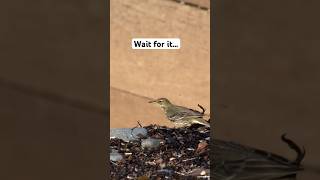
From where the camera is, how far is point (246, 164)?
6.73 ft

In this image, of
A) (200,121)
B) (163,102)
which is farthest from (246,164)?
(163,102)

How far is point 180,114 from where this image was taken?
206cm

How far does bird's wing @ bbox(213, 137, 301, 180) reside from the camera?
2.04 meters

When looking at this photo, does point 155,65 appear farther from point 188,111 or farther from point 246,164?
point 246,164

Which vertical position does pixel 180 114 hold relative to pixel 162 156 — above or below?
above

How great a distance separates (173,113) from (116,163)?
0.20 metres

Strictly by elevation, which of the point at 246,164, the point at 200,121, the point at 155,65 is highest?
the point at 155,65

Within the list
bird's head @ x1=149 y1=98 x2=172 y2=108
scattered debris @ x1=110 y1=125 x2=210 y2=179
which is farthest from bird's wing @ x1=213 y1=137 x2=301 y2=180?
bird's head @ x1=149 y1=98 x2=172 y2=108

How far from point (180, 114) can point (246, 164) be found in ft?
0.70

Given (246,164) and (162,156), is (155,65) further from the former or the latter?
(246,164)

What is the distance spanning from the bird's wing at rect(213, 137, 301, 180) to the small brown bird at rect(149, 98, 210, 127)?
76mm

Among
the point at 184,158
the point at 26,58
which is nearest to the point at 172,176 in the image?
the point at 184,158

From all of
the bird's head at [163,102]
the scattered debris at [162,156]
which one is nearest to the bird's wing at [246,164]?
the scattered debris at [162,156]

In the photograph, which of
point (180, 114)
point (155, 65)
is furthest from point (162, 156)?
point (155, 65)
